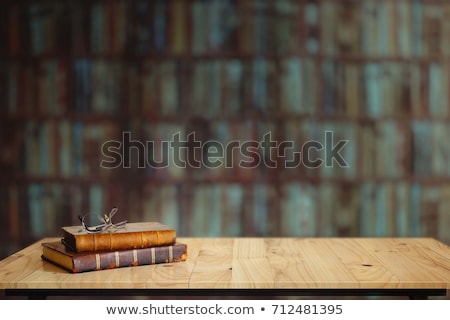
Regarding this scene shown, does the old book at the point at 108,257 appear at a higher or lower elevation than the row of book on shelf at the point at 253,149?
lower

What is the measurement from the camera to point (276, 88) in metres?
3.13

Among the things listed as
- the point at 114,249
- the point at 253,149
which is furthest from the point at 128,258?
the point at 253,149

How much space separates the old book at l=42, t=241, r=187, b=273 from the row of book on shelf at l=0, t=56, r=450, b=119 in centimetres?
143

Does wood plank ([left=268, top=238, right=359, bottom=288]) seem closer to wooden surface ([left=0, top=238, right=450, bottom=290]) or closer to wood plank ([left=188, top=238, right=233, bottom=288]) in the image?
wooden surface ([left=0, top=238, right=450, bottom=290])

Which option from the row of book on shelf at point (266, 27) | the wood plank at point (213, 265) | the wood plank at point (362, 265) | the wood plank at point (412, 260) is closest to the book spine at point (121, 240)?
the wood plank at point (213, 265)

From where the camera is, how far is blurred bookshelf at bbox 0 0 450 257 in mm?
3123

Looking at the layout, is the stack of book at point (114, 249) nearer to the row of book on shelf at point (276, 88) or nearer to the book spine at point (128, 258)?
the book spine at point (128, 258)

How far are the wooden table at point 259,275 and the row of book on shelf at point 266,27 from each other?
1.41 m

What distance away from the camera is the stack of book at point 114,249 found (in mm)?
1670

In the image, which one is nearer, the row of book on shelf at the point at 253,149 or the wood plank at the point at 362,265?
the wood plank at the point at 362,265

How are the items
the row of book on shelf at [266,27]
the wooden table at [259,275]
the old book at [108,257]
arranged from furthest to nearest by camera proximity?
the row of book on shelf at [266,27]
the old book at [108,257]
the wooden table at [259,275]

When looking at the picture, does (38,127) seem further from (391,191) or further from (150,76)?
(391,191)

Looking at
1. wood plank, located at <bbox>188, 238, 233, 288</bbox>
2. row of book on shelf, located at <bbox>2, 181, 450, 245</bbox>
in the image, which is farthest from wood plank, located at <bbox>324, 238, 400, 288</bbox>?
row of book on shelf, located at <bbox>2, 181, 450, 245</bbox>

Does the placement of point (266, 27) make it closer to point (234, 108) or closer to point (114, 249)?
point (234, 108)
